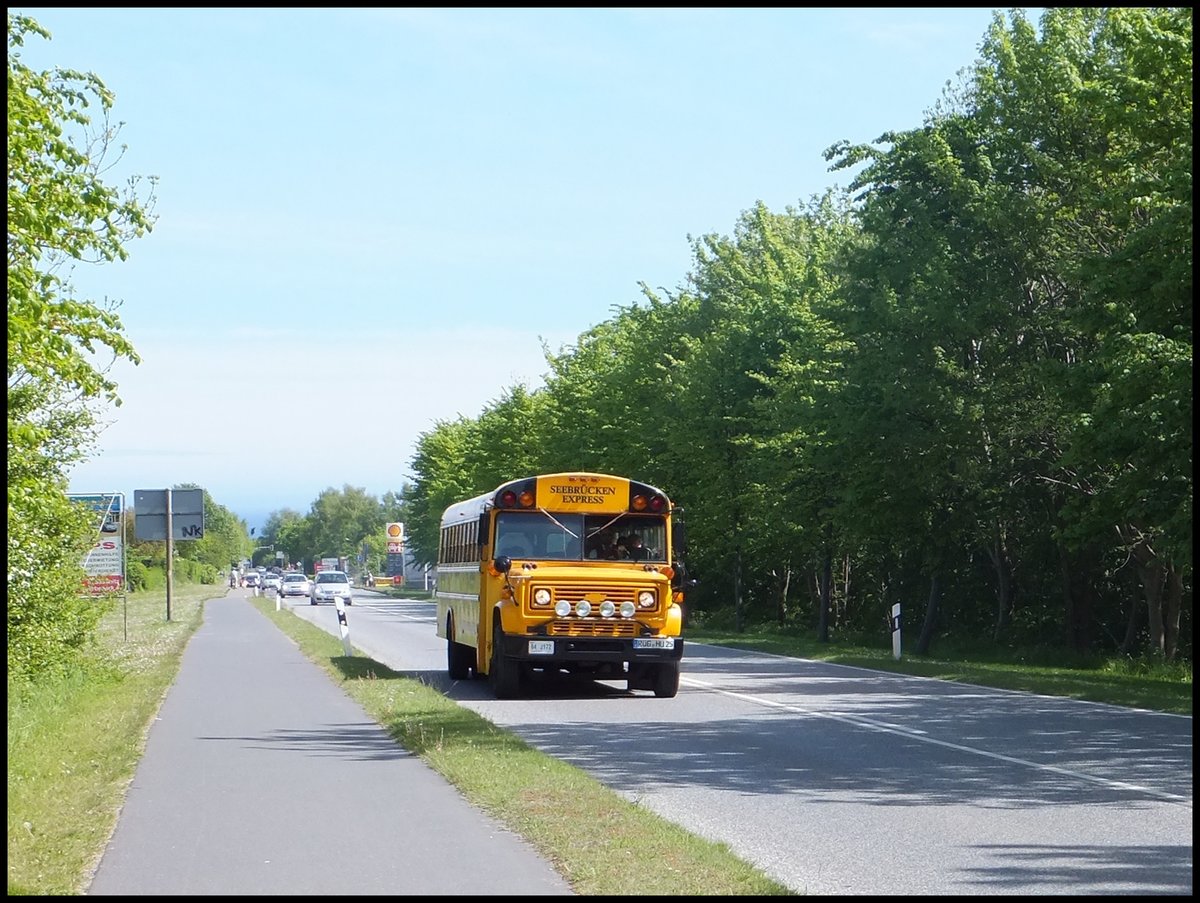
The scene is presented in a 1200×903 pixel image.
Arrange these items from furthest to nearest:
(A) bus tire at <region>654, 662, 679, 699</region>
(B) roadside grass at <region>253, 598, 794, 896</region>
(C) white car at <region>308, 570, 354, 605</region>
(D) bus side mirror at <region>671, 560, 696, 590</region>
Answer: (C) white car at <region>308, 570, 354, 605</region>
(D) bus side mirror at <region>671, 560, 696, 590</region>
(A) bus tire at <region>654, 662, 679, 699</region>
(B) roadside grass at <region>253, 598, 794, 896</region>

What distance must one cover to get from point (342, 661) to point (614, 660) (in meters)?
9.04

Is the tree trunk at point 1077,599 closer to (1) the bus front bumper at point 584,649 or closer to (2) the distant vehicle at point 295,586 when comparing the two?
(1) the bus front bumper at point 584,649

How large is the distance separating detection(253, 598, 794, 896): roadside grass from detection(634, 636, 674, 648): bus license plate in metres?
3.30

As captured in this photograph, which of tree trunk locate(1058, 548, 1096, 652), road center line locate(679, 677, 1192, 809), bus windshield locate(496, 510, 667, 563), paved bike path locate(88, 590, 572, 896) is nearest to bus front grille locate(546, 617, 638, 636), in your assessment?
bus windshield locate(496, 510, 667, 563)

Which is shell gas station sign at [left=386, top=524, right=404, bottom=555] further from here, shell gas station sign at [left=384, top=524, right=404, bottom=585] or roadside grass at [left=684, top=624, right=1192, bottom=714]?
roadside grass at [left=684, top=624, right=1192, bottom=714]

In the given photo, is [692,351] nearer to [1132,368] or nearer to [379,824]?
[1132,368]

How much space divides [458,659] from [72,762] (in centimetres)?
1157

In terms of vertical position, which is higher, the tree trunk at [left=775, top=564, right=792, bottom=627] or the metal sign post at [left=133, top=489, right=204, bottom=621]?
the metal sign post at [left=133, top=489, right=204, bottom=621]

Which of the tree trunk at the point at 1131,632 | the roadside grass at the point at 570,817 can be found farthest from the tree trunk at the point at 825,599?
the roadside grass at the point at 570,817

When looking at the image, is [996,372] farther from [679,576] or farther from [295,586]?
[295,586]

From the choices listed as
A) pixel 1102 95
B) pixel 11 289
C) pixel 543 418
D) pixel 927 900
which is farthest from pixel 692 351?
pixel 927 900

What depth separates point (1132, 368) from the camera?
2092 cm

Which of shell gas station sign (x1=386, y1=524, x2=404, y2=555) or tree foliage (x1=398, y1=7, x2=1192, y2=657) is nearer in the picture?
tree foliage (x1=398, y1=7, x2=1192, y2=657)

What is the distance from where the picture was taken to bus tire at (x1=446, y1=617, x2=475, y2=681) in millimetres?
25491
